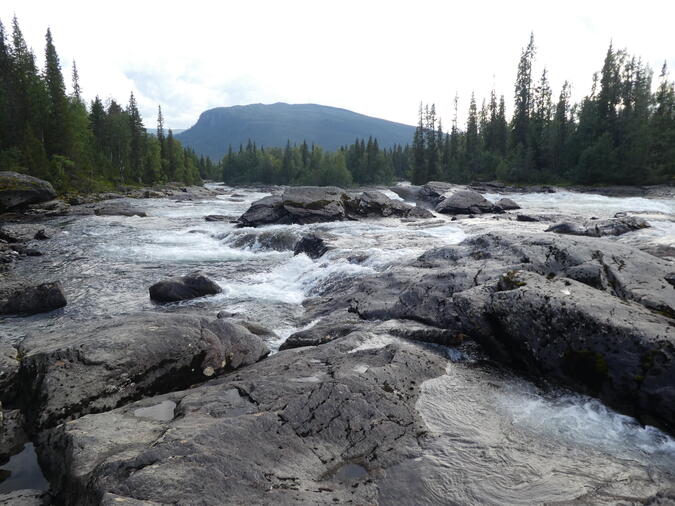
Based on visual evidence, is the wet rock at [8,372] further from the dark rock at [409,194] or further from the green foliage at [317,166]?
the green foliage at [317,166]

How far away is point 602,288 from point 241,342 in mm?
7578

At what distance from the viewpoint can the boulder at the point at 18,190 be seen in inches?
1243

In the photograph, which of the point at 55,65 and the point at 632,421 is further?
the point at 55,65

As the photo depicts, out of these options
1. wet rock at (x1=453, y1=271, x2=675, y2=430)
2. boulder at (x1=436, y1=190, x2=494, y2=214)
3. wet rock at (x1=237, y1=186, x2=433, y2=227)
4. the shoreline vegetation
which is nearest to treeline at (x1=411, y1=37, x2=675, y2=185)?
the shoreline vegetation

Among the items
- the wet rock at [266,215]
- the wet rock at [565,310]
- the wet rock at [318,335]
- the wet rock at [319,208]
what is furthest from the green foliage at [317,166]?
the wet rock at [318,335]

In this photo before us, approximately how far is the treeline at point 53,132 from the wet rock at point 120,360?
4548 cm

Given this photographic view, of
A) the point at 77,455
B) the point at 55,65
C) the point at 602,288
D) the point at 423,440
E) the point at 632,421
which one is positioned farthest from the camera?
the point at 55,65

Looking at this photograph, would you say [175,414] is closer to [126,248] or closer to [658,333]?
[658,333]

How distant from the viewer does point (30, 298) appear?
471 inches

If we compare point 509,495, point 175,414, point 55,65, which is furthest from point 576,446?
point 55,65

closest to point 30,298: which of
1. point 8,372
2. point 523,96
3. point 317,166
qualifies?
point 8,372

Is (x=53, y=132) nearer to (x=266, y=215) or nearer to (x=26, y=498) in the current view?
(x=266, y=215)

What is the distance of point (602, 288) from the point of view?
A: 26.4 ft

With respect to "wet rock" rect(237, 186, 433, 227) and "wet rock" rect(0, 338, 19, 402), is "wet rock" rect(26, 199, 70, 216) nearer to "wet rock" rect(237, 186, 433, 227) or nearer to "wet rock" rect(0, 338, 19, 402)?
"wet rock" rect(237, 186, 433, 227)
